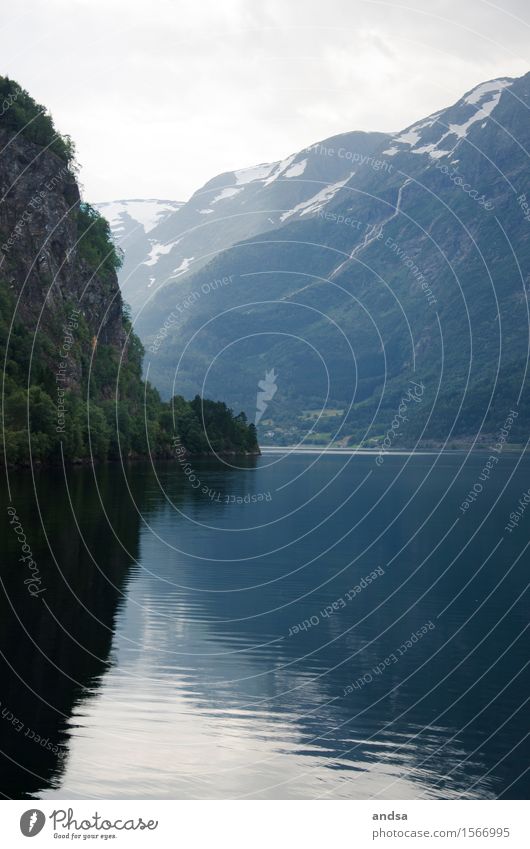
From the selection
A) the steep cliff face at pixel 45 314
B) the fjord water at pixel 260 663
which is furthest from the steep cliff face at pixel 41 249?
the fjord water at pixel 260 663

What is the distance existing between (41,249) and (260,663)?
491ft

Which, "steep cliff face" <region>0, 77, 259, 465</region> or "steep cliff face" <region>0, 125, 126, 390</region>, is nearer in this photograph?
"steep cliff face" <region>0, 77, 259, 465</region>

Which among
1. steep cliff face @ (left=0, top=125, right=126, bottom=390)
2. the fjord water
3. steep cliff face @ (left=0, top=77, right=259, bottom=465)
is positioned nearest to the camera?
the fjord water

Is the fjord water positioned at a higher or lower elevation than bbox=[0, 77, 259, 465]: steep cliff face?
lower

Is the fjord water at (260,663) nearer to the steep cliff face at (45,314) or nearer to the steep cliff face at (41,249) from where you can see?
the steep cliff face at (45,314)

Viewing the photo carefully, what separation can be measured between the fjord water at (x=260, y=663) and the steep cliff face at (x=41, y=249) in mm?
95112

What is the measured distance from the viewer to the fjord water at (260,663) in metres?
24.3

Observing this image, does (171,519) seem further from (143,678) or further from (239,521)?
(143,678)

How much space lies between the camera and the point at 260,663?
1396 inches

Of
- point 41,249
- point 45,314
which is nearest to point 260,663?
point 45,314

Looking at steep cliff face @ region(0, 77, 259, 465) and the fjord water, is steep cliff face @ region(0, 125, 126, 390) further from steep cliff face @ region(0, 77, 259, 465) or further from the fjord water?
the fjord water

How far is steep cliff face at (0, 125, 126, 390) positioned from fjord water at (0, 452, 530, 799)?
95.1 meters

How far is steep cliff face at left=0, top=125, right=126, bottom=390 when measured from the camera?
16725cm

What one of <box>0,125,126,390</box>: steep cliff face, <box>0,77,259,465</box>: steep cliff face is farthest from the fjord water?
<box>0,125,126,390</box>: steep cliff face
